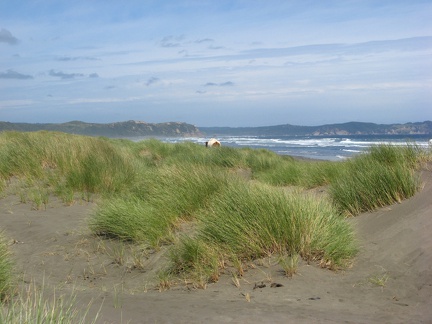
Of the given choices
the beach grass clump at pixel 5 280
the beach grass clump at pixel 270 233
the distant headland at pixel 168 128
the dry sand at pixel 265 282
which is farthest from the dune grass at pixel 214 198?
the distant headland at pixel 168 128

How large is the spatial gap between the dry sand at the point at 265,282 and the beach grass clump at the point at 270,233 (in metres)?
0.18

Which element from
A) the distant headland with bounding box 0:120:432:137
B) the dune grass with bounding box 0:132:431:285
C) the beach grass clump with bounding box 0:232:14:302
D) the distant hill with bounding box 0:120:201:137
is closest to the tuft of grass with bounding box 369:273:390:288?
the dune grass with bounding box 0:132:431:285

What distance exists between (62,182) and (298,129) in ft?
326

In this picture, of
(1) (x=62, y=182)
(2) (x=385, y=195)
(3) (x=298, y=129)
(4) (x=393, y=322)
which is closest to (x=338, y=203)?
(2) (x=385, y=195)

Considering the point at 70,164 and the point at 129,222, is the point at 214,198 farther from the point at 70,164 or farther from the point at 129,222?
the point at 70,164

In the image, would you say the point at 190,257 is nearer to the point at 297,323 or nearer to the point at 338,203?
the point at 297,323

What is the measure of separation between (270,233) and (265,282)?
65cm

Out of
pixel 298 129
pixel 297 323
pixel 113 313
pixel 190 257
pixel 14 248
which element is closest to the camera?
pixel 297 323

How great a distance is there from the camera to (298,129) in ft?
355

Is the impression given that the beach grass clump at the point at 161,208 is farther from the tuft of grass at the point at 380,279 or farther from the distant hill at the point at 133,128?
the distant hill at the point at 133,128

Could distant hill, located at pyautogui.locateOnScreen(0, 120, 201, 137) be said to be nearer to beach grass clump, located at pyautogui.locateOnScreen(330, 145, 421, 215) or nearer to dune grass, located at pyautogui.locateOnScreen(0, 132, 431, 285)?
dune grass, located at pyautogui.locateOnScreen(0, 132, 431, 285)

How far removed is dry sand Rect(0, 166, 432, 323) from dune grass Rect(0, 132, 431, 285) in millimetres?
220

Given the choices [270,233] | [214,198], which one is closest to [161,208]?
[214,198]

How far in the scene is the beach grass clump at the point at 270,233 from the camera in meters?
5.40
